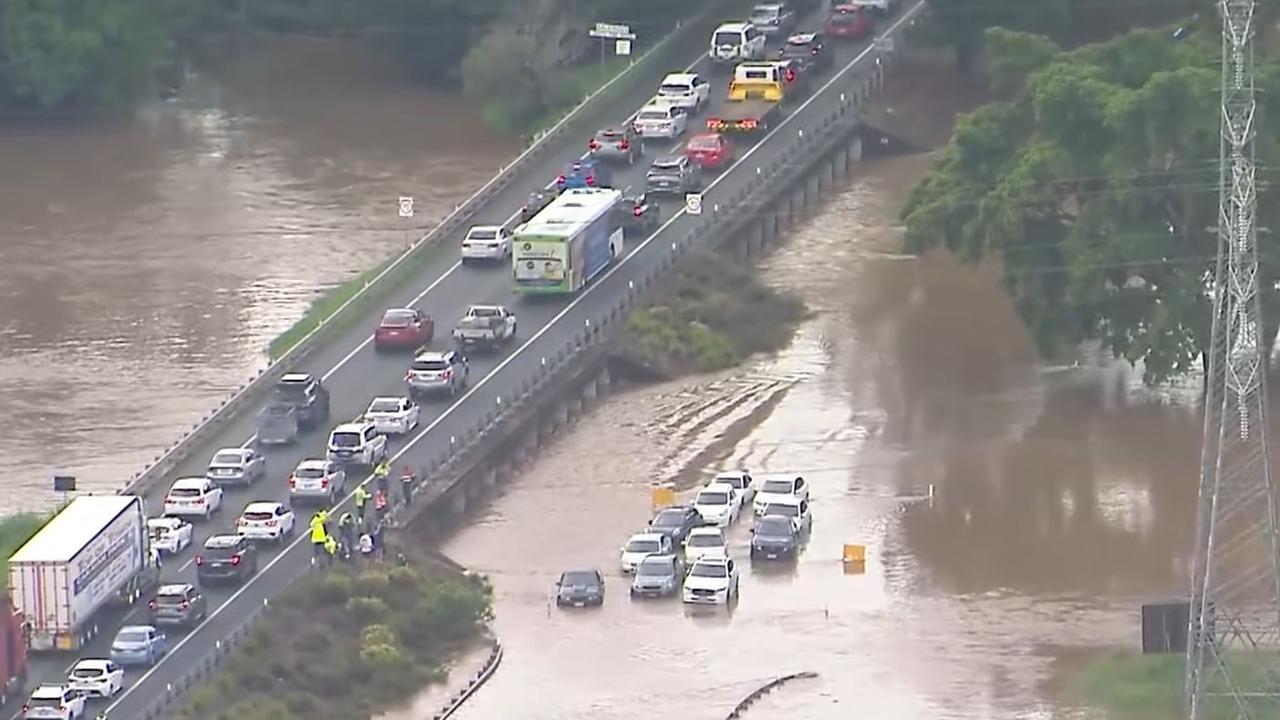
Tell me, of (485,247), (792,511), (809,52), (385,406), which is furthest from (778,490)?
(809,52)

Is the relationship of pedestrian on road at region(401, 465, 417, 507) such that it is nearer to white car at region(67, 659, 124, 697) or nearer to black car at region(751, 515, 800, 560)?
black car at region(751, 515, 800, 560)

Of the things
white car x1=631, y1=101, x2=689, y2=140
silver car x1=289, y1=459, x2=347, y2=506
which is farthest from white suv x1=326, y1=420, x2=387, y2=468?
white car x1=631, y1=101, x2=689, y2=140

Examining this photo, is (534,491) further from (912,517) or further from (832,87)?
(832,87)

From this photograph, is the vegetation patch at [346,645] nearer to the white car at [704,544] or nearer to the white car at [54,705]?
the white car at [54,705]

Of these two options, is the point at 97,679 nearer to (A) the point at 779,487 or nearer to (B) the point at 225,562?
(B) the point at 225,562

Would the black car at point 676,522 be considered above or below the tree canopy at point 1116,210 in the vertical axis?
below

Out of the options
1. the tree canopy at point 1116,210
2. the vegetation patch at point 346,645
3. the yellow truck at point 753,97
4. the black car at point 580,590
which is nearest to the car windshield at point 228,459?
the vegetation patch at point 346,645

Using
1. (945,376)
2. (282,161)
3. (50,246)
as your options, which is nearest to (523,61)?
(282,161)

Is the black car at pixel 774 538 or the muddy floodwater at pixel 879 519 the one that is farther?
the black car at pixel 774 538
